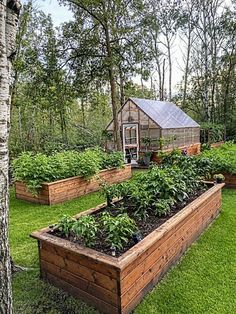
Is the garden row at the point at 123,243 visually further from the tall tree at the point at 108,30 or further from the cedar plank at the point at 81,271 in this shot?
the tall tree at the point at 108,30

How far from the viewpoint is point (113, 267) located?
6.87ft

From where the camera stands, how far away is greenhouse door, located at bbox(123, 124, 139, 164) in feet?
36.9

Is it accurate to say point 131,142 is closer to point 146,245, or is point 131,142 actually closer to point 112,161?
point 112,161

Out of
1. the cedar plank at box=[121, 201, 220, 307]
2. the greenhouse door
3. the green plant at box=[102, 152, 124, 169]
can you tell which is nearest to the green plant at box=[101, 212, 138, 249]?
the cedar plank at box=[121, 201, 220, 307]

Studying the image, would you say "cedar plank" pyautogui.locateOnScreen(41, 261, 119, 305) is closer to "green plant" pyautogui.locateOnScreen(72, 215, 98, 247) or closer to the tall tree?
"green plant" pyautogui.locateOnScreen(72, 215, 98, 247)

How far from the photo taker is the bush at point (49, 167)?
556 cm

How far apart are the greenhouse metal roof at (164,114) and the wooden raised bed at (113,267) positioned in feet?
26.9

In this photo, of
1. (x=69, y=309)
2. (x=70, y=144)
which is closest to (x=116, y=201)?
(x=69, y=309)

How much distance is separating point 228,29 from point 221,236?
56.6 ft

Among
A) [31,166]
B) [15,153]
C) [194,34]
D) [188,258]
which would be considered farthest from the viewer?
[194,34]

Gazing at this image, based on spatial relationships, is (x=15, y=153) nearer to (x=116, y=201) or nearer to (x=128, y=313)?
(x=116, y=201)

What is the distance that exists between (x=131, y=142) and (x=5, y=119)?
10.2m

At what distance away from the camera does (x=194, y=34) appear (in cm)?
1798

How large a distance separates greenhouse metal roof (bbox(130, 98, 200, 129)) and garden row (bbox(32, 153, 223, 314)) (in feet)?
24.0
